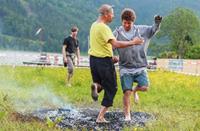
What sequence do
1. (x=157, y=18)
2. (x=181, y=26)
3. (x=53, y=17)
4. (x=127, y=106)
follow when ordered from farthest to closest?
(x=53, y=17) → (x=181, y=26) → (x=157, y=18) → (x=127, y=106)

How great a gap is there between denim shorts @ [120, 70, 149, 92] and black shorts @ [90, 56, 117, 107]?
0.40 meters

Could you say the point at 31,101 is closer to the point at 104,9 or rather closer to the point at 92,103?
the point at 92,103

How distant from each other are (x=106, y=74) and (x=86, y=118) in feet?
2.52

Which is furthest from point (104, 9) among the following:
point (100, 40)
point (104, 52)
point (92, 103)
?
point (92, 103)

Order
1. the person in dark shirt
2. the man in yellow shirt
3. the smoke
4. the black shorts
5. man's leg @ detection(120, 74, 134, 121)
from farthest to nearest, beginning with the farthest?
the person in dark shirt < the smoke < man's leg @ detection(120, 74, 134, 121) < the black shorts < the man in yellow shirt

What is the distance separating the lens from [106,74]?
821cm

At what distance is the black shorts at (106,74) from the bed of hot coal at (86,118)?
352 millimetres

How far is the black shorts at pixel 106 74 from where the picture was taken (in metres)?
8.20

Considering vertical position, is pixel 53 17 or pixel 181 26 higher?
pixel 53 17

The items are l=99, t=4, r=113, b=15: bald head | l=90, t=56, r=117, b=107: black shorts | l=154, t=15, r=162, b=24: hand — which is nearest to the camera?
l=99, t=4, r=113, b=15: bald head

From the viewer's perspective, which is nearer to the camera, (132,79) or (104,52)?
(104,52)

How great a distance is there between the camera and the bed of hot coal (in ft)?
24.7

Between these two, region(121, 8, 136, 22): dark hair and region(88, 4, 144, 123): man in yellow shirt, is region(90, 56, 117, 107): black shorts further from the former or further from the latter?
region(121, 8, 136, 22): dark hair

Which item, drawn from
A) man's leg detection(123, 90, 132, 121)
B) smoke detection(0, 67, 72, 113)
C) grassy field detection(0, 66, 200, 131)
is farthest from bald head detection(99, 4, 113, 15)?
smoke detection(0, 67, 72, 113)
